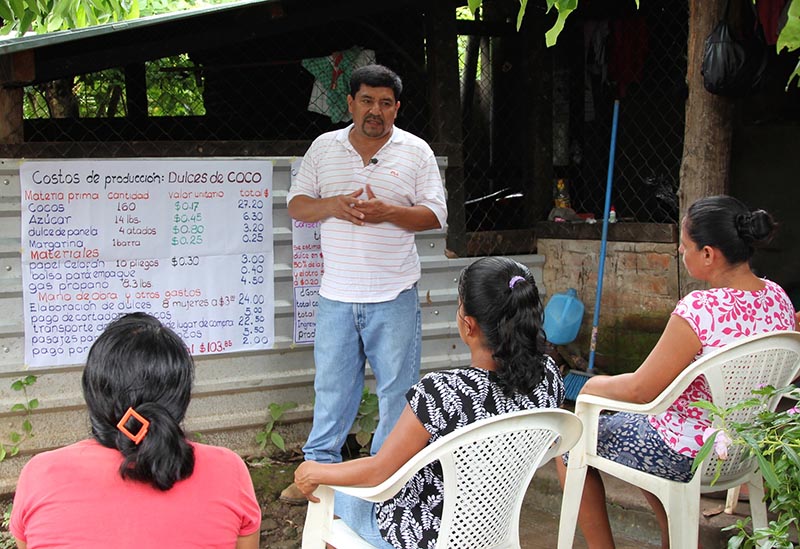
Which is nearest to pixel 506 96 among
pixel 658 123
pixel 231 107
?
pixel 658 123

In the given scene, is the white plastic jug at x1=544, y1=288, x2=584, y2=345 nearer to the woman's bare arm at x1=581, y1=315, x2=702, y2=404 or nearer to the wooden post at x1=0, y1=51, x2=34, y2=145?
the woman's bare arm at x1=581, y1=315, x2=702, y2=404

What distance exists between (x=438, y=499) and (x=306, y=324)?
254 cm

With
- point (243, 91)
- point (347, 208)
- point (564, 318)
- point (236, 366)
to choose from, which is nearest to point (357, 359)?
point (347, 208)

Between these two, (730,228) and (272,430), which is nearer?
(730,228)

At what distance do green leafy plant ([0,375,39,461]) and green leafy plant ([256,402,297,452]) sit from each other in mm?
1183

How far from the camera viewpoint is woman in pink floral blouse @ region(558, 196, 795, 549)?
291 cm

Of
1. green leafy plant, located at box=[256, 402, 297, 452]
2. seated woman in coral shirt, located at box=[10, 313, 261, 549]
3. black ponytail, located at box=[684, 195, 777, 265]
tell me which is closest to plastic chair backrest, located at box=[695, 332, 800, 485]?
black ponytail, located at box=[684, 195, 777, 265]

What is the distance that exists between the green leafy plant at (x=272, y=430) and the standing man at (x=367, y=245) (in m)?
0.79

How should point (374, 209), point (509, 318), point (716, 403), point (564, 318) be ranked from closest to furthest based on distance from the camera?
point (509, 318) < point (716, 403) < point (374, 209) < point (564, 318)

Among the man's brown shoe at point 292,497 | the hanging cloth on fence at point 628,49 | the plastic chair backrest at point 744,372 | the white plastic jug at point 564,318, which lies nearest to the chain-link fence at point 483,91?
the hanging cloth on fence at point 628,49

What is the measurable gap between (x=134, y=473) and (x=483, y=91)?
522cm

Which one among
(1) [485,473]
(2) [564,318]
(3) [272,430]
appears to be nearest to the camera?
(1) [485,473]

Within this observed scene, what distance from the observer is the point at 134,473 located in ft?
5.74

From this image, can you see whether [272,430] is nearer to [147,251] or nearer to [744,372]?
[147,251]
